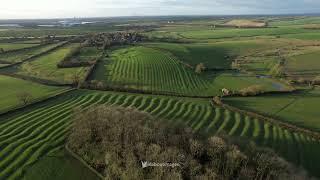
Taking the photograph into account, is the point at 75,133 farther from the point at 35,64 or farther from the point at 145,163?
the point at 35,64

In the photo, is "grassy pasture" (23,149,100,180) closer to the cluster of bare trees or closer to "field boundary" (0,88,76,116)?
the cluster of bare trees

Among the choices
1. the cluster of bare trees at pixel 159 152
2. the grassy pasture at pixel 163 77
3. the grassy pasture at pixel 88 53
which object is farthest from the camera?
the grassy pasture at pixel 88 53

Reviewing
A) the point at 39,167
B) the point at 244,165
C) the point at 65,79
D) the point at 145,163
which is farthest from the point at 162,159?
the point at 65,79

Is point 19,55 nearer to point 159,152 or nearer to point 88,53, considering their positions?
point 88,53

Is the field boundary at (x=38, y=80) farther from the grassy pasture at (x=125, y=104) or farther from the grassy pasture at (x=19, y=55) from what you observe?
the grassy pasture at (x=19, y=55)

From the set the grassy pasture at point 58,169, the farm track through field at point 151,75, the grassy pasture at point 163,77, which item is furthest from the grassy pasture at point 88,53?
the grassy pasture at point 58,169

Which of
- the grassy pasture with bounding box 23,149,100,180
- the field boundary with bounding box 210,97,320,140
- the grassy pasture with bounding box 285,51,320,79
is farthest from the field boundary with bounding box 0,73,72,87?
the grassy pasture with bounding box 285,51,320,79
